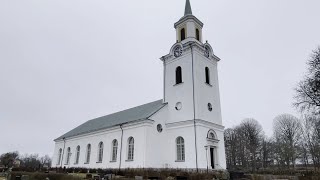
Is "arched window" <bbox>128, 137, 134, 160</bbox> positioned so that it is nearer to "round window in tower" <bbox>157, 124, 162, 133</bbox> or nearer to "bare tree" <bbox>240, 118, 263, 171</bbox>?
"round window in tower" <bbox>157, 124, 162, 133</bbox>

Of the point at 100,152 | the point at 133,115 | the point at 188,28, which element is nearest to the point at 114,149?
the point at 100,152

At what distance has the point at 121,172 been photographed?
22984 millimetres

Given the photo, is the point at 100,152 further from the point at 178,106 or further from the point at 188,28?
the point at 188,28

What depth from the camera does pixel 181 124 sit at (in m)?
26.3

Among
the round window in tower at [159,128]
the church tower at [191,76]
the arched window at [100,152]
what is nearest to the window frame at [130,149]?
the round window in tower at [159,128]

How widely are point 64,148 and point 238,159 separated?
40569 mm

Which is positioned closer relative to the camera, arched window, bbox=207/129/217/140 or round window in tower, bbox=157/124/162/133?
arched window, bbox=207/129/217/140

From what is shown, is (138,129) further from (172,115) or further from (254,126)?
(254,126)

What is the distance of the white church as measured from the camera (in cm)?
2508

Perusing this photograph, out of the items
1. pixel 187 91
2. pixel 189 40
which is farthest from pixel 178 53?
pixel 187 91

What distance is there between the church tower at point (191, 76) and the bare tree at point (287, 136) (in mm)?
26781

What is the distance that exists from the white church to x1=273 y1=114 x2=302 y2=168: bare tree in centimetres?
2647

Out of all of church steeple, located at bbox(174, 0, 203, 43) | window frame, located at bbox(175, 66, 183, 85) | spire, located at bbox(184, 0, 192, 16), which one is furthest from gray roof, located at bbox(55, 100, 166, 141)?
spire, located at bbox(184, 0, 192, 16)

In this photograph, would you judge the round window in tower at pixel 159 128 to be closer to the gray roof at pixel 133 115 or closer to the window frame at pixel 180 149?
the gray roof at pixel 133 115
